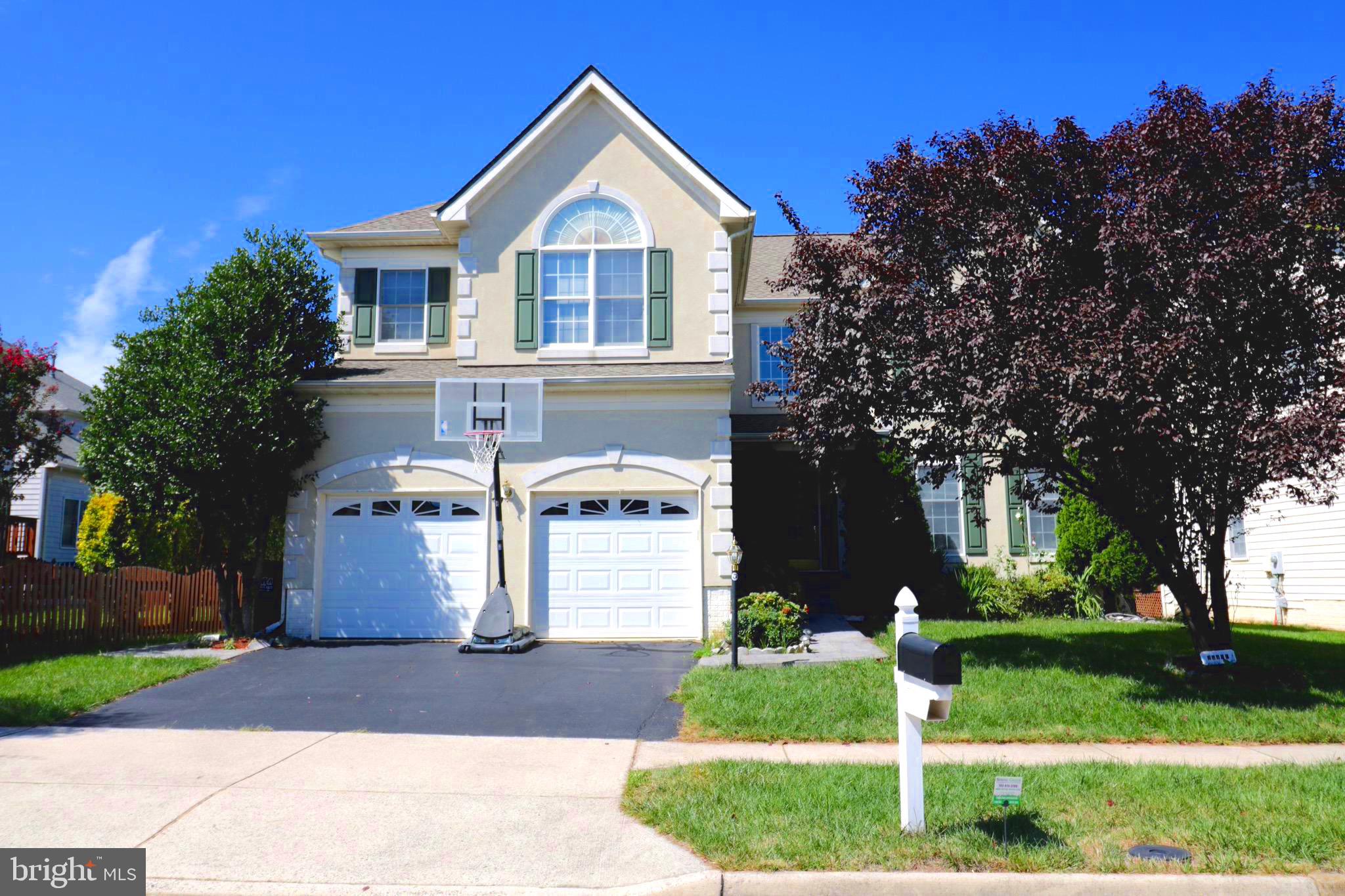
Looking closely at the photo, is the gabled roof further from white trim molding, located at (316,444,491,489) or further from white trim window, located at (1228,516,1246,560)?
white trim window, located at (1228,516,1246,560)

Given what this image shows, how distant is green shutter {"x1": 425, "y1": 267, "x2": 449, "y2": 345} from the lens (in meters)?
16.8

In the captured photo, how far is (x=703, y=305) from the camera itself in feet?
51.0

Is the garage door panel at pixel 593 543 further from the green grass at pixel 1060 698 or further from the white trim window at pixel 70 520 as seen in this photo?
the white trim window at pixel 70 520

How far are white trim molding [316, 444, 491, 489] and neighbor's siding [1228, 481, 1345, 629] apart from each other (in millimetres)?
13177

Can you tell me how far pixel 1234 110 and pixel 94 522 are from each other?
20.5 m

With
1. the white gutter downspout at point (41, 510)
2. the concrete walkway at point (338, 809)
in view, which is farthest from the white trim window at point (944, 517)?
the white gutter downspout at point (41, 510)

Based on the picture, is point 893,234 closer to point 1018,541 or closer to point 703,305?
point 703,305

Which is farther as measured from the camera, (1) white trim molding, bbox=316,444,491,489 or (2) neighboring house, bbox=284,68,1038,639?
(1) white trim molding, bbox=316,444,491,489

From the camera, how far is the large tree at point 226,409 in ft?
44.3

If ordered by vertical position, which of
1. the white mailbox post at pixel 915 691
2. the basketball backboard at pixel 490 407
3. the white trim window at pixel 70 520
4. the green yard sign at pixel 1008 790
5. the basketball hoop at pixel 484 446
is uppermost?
the basketball backboard at pixel 490 407

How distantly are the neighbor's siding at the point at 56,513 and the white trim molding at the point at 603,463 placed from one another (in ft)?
54.7

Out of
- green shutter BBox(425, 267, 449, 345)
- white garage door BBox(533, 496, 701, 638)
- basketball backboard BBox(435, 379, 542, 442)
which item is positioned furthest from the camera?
green shutter BBox(425, 267, 449, 345)

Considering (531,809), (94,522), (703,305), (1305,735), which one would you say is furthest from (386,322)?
(1305,735)

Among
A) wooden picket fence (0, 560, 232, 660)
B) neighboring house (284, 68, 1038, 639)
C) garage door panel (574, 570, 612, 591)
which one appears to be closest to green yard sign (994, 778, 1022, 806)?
neighboring house (284, 68, 1038, 639)
